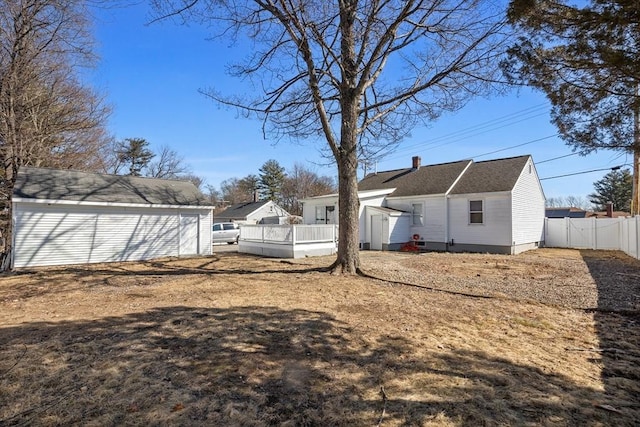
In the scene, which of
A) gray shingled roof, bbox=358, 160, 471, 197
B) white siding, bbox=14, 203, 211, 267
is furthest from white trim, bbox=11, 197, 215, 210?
gray shingled roof, bbox=358, 160, 471, 197

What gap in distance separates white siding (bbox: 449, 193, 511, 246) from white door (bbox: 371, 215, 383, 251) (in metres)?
3.48

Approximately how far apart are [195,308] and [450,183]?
1567 centimetres

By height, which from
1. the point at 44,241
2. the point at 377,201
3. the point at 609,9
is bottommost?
the point at 44,241

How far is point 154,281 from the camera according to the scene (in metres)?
9.12

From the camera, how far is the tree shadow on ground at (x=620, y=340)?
312 centimetres

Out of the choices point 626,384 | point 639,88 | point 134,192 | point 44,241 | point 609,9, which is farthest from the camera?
point 134,192

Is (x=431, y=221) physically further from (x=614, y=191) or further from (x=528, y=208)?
(x=614, y=191)

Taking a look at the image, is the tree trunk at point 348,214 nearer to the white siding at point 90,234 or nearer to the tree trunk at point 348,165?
the tree trunk at point 348,165

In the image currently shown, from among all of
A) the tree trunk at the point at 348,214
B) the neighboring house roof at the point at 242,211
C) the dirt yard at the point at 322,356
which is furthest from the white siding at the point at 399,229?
the neighboring house roof at the point at 242,211

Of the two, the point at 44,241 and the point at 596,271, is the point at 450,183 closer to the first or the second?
the point at 596,271

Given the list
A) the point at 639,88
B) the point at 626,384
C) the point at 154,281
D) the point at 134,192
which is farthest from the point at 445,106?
the point at 134,192

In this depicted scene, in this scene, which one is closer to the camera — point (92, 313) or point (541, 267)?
point (92, 313)

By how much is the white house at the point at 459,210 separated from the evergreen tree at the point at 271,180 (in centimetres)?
2999

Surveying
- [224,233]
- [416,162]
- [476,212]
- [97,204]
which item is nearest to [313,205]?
[224,233]
